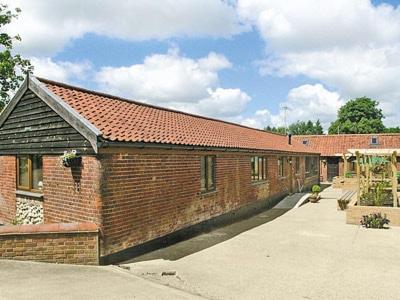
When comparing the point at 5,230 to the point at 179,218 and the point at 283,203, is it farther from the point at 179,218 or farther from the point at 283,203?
the point at 283,203

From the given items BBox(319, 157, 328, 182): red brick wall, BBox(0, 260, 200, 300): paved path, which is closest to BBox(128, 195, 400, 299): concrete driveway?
BBox(0, 260, 200, 300): paved path

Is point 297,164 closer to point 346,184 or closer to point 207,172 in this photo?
point 346,184

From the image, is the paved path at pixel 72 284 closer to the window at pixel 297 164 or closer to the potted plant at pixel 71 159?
the potted plant at pixel 71 159

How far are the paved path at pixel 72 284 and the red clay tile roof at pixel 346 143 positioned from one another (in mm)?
32985

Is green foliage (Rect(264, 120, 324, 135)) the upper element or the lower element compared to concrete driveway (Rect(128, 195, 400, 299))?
upper

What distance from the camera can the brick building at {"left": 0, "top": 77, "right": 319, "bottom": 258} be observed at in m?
7.41

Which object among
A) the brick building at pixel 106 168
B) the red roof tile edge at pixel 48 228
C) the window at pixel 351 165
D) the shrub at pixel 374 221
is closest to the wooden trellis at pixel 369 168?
the shrub at pixel 374 221

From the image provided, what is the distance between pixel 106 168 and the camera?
7273mm

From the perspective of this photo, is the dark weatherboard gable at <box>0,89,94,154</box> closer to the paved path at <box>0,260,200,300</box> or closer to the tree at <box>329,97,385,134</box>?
the paved path at <box>0,260,200,300</box>

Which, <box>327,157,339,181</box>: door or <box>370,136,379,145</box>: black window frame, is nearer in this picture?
<box>327,157,339,181</box>: door

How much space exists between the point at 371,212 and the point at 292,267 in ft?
22.0

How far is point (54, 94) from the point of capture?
332 inches

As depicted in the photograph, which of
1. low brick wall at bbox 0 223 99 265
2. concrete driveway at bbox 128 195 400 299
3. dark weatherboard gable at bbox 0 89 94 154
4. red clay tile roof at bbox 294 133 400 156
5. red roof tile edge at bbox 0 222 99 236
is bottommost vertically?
concrete driveway at bbox 128 195 400 299

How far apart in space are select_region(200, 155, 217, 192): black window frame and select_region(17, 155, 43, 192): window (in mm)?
4879
